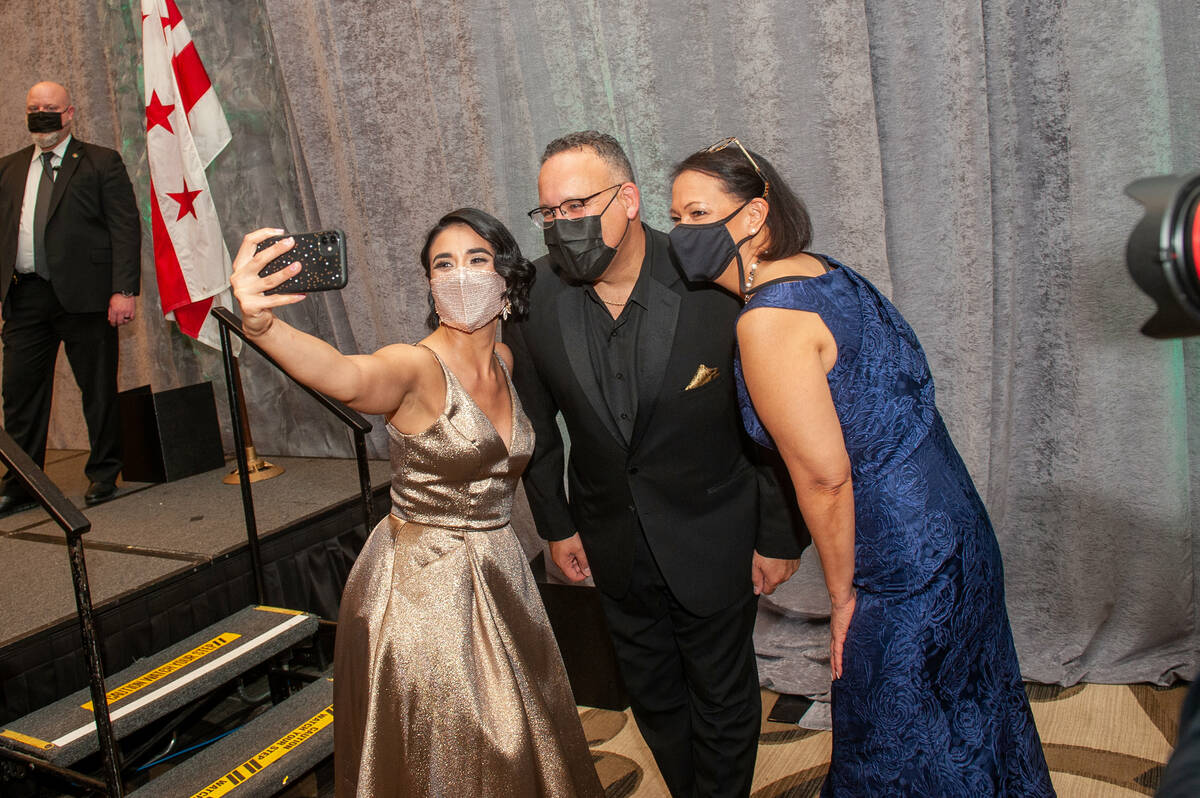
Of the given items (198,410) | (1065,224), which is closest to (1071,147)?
(1065,224)

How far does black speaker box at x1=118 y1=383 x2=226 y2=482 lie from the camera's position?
160 inches

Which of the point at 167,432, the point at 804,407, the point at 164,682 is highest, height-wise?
the point at 804,407

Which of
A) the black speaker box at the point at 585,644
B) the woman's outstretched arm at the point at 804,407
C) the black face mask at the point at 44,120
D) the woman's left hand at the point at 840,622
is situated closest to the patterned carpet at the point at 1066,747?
the black speaker box at the point at 585,644

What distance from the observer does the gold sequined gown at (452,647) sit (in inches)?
66.2

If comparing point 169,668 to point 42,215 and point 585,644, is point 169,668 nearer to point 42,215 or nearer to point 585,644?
point 585,644

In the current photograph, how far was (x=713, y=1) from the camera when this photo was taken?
8.93 feet

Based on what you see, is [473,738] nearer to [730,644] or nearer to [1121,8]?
[730,644]

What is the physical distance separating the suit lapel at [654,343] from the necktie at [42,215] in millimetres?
3147

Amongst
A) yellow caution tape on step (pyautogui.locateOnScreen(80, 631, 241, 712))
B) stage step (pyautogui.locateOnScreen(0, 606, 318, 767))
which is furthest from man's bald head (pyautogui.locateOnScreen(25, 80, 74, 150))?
yellow caution tape on step (pyautogui.locateOnScreen(80, 631, 241, 712))

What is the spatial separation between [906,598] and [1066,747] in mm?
1185

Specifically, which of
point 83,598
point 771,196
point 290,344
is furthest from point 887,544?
point 83,598

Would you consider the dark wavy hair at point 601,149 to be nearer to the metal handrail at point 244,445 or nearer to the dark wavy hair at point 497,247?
the dark wavy hair at point 497,247

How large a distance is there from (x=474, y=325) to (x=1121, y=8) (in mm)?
1794

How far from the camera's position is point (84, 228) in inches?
153
